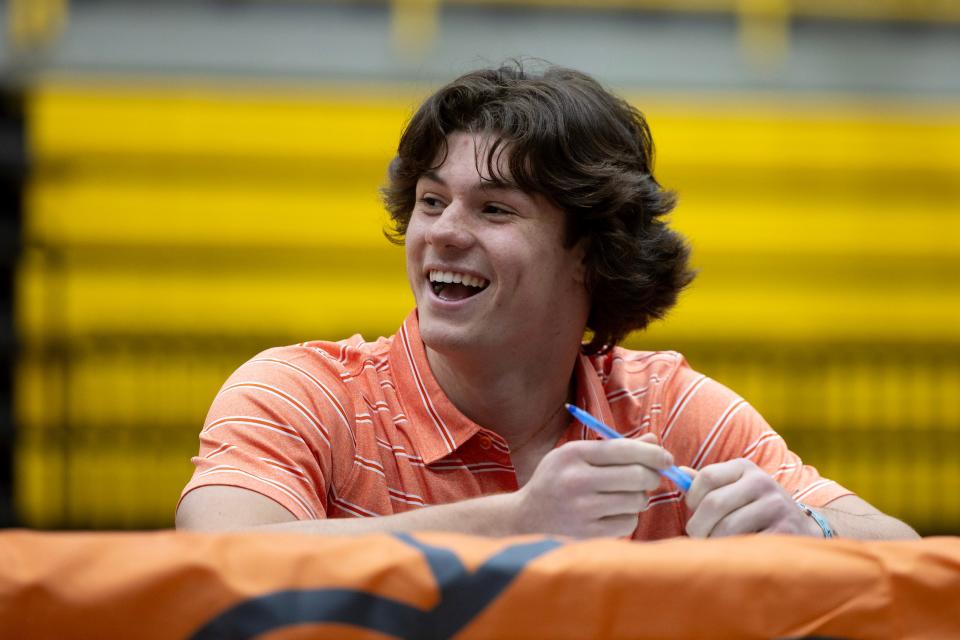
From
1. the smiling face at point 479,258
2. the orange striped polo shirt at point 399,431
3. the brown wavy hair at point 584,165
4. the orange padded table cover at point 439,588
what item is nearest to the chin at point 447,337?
the smiling face at point 479,258

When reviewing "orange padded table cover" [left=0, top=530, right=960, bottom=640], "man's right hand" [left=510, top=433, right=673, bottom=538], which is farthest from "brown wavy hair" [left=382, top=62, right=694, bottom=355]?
"orange padded table cover" [left=0, top=530, right=960, bottom=640]

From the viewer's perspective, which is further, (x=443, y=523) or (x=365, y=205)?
(x=365, y=205)

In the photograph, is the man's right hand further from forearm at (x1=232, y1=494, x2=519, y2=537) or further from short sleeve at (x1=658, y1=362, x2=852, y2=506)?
short sleeve at (x1=658, y1=362, x2=852, y2=506)

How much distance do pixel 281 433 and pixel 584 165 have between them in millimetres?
725

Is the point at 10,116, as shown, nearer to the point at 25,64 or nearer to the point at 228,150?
the point at 25,64

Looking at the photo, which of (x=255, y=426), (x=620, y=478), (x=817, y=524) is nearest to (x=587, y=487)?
(x=620, y=478)

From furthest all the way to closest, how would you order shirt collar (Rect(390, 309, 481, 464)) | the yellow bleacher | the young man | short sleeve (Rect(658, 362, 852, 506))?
the yellow bleacher → short sleeve (Rect(658, 362, 852, 506)) → shirt collar (Rect(390, 309, 481, 464)) → the young man

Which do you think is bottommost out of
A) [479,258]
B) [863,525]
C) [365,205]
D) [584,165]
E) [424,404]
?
[365,205]

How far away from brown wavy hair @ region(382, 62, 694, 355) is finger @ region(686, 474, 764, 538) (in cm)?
71

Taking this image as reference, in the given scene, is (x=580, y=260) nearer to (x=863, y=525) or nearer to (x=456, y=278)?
(x=456, y=278)

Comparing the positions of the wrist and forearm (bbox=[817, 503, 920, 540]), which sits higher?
the wrist

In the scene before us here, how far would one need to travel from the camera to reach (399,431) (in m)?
2.18

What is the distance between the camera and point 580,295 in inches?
94.8

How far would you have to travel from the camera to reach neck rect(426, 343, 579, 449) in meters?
2.25
